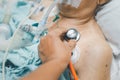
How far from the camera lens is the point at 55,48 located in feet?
4.34

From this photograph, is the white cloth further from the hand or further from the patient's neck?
the hand

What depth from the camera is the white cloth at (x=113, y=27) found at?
1662 millimetres

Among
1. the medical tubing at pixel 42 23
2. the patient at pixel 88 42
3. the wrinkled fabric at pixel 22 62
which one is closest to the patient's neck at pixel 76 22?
the patient at pixel 88 42

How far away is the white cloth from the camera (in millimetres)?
1662

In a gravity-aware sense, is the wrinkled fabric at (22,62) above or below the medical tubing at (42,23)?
below

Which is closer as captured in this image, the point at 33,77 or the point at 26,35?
the point at 33,77

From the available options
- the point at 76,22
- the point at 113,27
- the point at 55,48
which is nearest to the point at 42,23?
the point at 76,22

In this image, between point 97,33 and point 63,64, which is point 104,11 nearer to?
point 97,33

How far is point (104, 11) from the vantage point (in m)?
1.73

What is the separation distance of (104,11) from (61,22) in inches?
11.5

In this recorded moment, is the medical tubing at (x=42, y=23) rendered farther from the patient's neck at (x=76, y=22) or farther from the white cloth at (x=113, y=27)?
the white cloth at (x=113, y=27)

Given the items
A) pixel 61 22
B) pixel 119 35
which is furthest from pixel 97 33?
pixel 61 22

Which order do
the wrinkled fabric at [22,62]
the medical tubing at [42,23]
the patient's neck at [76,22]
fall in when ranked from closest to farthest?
the wrinkled fabric at [22,62], the medical tubing at [42,23], the patient's neck at [76,22]

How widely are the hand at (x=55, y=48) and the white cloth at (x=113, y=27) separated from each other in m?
0.43
